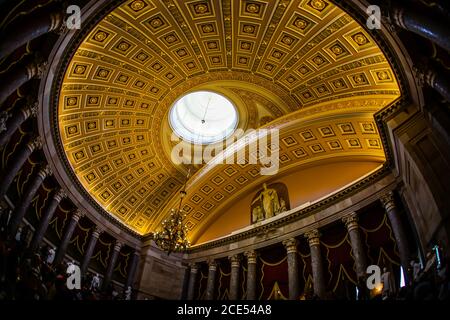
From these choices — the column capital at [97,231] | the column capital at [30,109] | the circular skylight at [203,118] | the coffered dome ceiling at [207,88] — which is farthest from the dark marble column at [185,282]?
the column capital at [30,109]

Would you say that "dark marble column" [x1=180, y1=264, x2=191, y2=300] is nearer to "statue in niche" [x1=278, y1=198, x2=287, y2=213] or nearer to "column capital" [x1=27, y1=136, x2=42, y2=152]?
"statue in niche" [x1=278, y1=198, x2=287, y2=213]

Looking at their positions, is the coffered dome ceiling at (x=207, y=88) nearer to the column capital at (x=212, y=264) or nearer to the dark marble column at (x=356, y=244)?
the dark marble column at (x=356, y=244)

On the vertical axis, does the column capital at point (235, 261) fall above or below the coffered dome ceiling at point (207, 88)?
below

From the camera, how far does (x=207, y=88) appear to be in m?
12.9

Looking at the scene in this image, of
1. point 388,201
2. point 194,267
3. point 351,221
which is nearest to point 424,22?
point 388,201

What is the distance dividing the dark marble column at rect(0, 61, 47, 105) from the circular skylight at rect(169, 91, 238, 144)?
24.6 feet

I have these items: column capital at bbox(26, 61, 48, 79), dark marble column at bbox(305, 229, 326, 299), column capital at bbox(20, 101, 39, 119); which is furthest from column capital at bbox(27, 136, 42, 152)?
dark marble column at bbox(305, 229, 326, 299)

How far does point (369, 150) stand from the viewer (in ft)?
36.1

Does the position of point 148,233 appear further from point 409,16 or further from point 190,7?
point 409,16

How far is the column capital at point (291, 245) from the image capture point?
1077cm

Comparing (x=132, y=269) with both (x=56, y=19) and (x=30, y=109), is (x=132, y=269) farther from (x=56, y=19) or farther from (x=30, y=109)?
(x=56, y=19)

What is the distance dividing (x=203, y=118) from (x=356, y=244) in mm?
9575

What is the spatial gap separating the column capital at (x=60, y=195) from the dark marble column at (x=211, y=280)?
20.6ft

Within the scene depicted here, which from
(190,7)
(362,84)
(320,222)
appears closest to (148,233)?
(320,222)
